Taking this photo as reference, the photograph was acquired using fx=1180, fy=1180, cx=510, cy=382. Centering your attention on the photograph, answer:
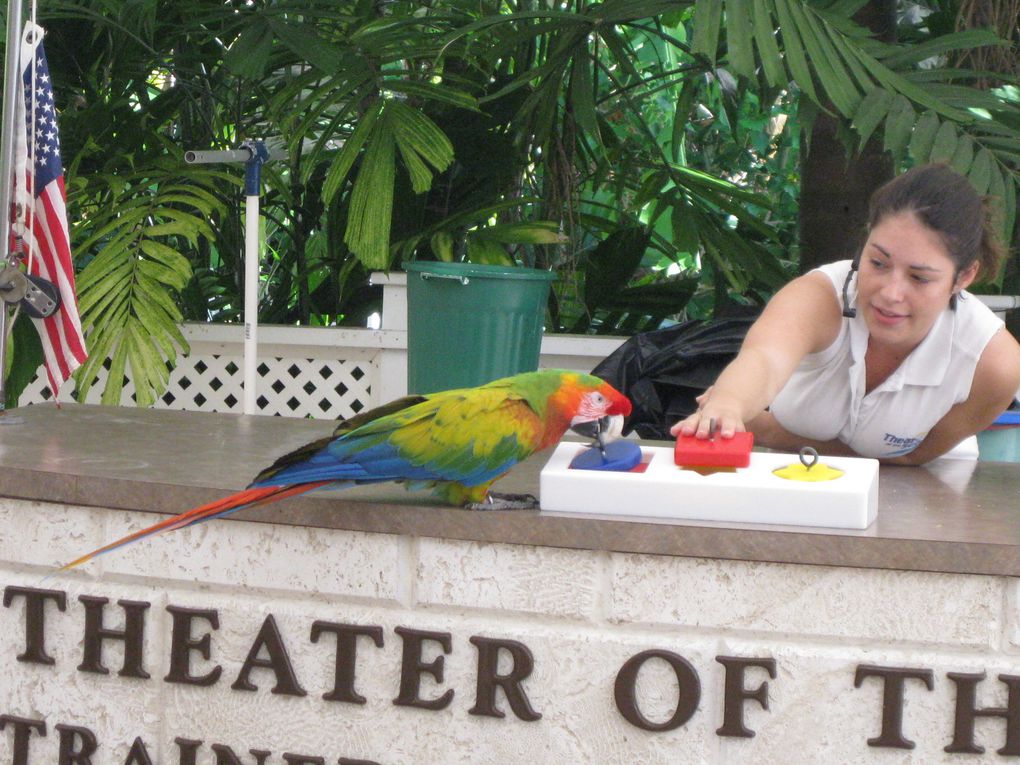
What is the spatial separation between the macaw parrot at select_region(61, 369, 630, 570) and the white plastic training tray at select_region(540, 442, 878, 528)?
0.30 feet

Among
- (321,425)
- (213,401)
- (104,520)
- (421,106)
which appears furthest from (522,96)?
(104,520)

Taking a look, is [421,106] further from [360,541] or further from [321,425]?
[360,541]

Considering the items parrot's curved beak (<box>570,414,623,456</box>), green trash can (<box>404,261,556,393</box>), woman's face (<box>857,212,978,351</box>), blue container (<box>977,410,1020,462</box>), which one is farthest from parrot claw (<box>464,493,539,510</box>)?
green trash can (<box>404,261,556,393</box>)

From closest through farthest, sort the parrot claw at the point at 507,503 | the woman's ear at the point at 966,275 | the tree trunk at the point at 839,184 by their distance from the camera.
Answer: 1. the parrot claw at the point at 507,503
2. the woman's ear at the point at 966,275
3. the tree trunk at the point at 839,184

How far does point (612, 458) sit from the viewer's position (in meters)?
1.75

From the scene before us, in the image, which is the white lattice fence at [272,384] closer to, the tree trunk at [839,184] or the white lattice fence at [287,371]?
the white lattice fence at [287,371]

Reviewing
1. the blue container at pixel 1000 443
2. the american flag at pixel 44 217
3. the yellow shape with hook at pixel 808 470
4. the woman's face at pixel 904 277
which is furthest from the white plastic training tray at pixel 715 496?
the american flag at pixel 44 217

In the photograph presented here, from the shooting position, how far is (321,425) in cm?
262

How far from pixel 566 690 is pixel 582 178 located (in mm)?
3692

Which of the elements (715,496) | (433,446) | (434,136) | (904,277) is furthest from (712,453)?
(434,136)

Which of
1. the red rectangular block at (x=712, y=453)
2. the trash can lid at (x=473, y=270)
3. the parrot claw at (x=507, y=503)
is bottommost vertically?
the parrot claw at (x=507, y=503)

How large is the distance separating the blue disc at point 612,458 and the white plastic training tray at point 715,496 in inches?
0.8

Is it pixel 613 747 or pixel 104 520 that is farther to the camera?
pixel 104 520

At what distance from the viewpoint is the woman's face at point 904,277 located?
2.07 metres
